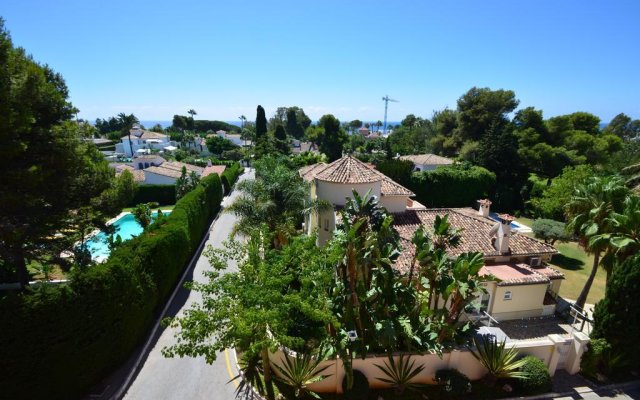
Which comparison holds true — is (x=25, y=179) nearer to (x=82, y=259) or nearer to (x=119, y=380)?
(x=82, y=259)

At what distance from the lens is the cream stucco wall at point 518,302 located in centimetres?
2303

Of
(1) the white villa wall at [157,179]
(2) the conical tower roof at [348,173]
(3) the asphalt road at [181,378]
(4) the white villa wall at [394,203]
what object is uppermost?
(2) the conical tower roof at [348,173]

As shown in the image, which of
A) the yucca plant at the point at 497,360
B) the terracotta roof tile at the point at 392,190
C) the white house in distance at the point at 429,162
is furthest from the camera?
the white house in distance at the point at 429,162

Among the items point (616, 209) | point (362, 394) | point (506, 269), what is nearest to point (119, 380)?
point (362, 394)

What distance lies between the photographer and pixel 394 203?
2955 centimetres

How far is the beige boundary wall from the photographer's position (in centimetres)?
1645

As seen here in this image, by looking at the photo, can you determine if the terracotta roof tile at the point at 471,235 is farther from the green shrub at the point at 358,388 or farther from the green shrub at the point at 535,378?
the green shrub at the point at 358,388

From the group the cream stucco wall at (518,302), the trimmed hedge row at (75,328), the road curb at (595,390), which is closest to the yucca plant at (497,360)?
the road curb at (595,390)

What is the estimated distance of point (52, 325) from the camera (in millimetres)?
13891

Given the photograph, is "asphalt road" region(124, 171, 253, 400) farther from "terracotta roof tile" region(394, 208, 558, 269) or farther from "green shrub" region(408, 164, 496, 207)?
"green shrub" region(408, 164, 496, 207)

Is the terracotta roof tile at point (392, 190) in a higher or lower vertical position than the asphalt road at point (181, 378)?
higher

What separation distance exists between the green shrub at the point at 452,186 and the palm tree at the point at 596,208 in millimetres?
26597

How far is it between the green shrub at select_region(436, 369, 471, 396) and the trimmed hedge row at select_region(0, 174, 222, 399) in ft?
54.5

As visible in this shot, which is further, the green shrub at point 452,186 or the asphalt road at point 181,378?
the green shrub at point 452,186
